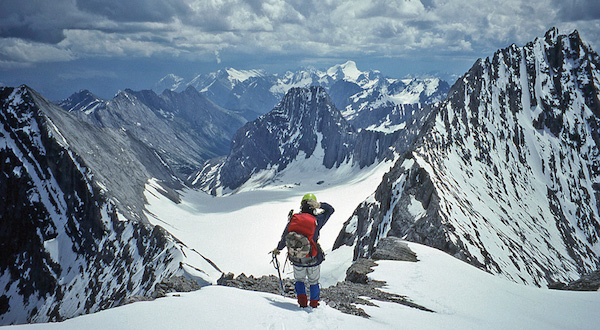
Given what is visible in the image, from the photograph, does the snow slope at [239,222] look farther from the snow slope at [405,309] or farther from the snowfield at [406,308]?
the snow slope at [405,309]

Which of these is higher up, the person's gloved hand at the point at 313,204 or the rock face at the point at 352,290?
the person's gloved hand at the point at 313,204

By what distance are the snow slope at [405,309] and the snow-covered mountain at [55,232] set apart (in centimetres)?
4982

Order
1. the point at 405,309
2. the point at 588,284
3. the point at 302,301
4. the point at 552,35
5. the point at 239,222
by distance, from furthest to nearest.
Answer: the point at 239,222, the point at 552,35, the point at 588,284, the point at 405,309, the point at 302,301

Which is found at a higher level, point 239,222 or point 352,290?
point 352,290

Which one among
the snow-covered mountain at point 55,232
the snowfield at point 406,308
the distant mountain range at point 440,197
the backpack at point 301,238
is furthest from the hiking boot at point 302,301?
the snow-covered mountain at point 55,232

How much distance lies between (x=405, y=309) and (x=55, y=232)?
104 metres

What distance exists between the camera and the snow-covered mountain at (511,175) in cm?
4178

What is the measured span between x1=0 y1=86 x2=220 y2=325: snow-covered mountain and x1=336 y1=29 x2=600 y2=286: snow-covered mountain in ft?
126

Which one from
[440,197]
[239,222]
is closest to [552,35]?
[440,197]

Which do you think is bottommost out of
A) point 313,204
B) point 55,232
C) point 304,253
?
point 55,232

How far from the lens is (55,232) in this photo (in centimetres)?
9019

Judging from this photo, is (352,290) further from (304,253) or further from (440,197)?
(440,197)

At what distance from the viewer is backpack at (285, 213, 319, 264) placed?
11.5 m

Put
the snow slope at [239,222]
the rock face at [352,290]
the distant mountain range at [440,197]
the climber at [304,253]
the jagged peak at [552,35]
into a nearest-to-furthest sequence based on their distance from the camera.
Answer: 1. the climber at [304,253]
2. the rock face at [352,290]
3. the distant mountain range at [440,197]
4. the snow slope at [239,222]
5. the jagged peak at [552,35]
